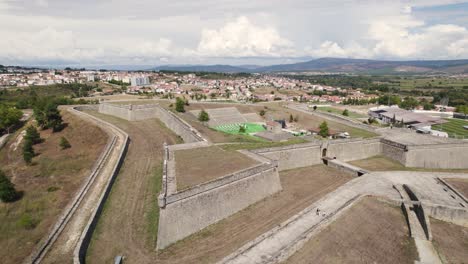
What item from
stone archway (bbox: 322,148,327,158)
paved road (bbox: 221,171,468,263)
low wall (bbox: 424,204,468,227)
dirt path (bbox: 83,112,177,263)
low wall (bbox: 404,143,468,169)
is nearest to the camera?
paved road (bbox: 221,171,468,263)

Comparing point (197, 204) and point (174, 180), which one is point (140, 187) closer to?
point (174, 180)

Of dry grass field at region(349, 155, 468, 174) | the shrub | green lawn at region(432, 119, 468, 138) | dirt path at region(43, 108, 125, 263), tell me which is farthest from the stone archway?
the shrub

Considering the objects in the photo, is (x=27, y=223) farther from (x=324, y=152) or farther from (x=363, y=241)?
(x=324, y=152)

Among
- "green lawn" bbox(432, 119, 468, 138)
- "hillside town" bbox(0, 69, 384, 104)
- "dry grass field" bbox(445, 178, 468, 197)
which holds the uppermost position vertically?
"hillside town" bbox(0, 69, 384, 104)

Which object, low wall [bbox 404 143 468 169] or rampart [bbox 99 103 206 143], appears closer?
low wall [bbox 404 143 468 169]

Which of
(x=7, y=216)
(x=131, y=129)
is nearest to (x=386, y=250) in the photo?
(x=7, y=216)

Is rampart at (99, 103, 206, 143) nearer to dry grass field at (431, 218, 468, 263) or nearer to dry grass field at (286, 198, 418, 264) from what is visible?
dry grass field at (286, 198, 418, 264)
